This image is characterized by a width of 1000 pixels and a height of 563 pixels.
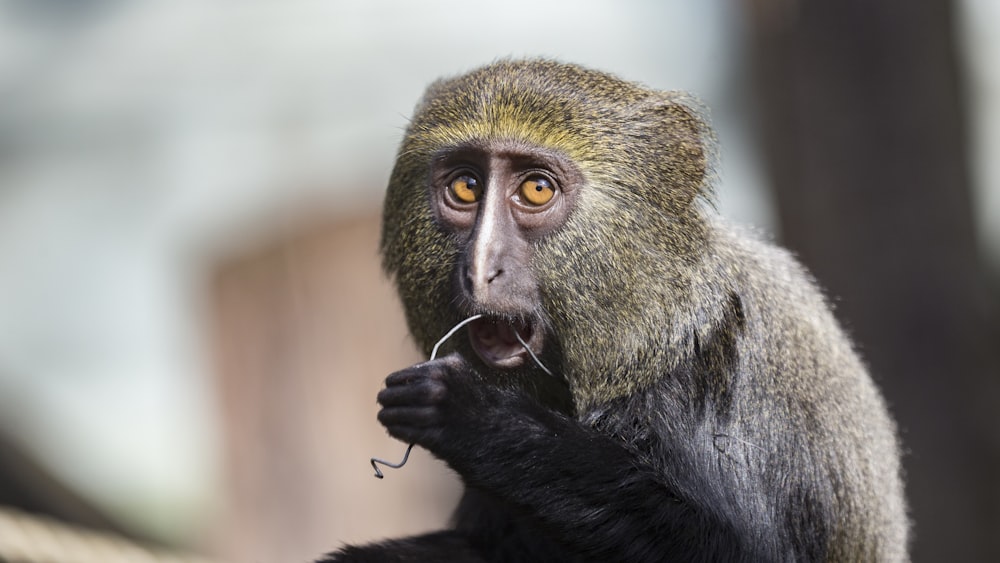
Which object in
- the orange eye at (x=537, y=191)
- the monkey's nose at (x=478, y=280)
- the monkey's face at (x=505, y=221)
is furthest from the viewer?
the orange eye at (x=537, y=191)

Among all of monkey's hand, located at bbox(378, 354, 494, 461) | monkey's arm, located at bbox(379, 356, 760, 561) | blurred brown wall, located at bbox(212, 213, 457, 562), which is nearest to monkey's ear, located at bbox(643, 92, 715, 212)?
monkey's arm, located at bbox(379, 356, 760, 561)

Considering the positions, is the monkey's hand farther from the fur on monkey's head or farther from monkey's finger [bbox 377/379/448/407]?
the fur on monkey's head

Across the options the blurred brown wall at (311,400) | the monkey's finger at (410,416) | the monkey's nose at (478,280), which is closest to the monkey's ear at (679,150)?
the monkey's nose at (478,280)

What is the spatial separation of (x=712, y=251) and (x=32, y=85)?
14.9 meters

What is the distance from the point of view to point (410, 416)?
441 cm

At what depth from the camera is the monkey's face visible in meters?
4.66

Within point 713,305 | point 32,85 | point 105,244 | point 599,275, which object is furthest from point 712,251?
point 32,85

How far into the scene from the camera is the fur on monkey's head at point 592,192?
16.0 ft

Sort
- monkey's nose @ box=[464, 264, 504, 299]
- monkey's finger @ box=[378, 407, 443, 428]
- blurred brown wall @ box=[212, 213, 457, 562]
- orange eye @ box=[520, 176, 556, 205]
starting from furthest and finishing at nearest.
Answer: blurred brown wall @ box=[212, 213, 457, 562] → orange eye @ box=[520, 176, 556, 205] → monkey's nose @ box=[464, 264, 504, 299] → monkey's finger @ box=[378, 407, 443, 428]

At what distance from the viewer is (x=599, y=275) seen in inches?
192

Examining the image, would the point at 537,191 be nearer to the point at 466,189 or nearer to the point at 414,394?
the point at 466,189

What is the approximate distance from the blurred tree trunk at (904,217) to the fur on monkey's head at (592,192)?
4958 mm

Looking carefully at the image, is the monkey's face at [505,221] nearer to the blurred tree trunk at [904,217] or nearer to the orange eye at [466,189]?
the orange eye at [466,189]

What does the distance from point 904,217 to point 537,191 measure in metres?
5.88
